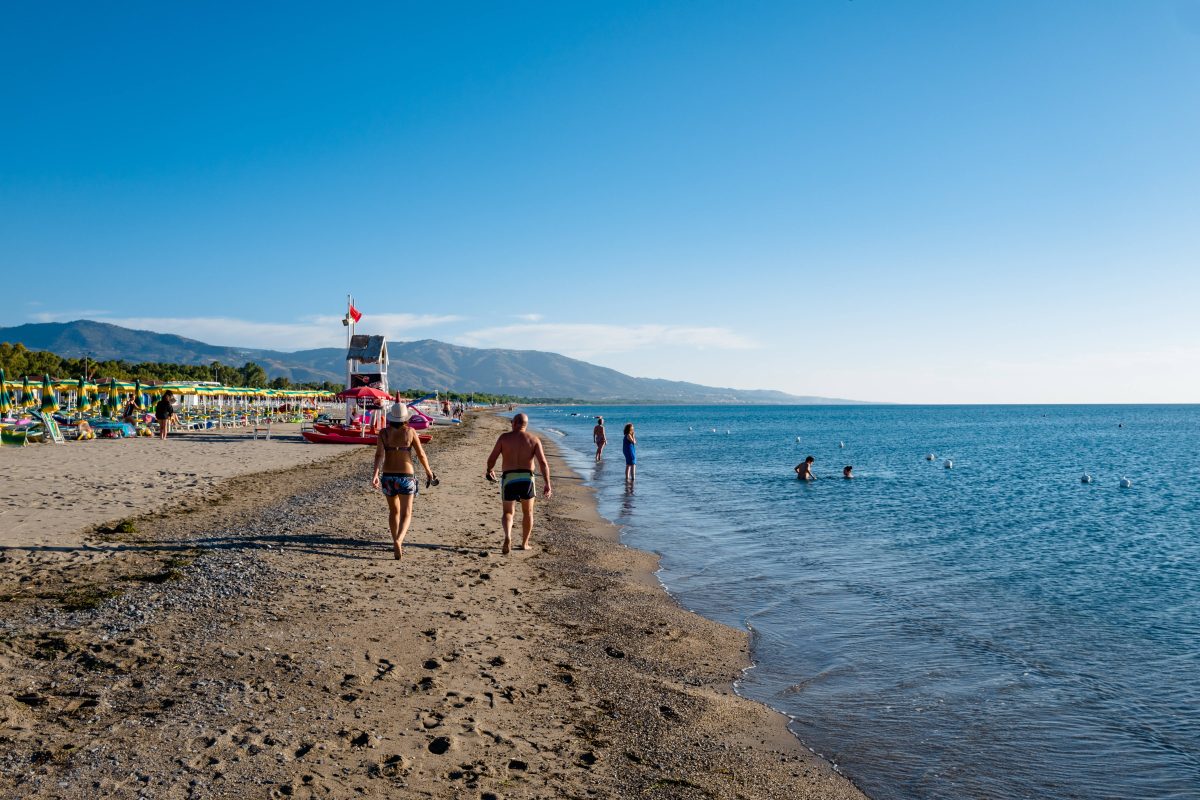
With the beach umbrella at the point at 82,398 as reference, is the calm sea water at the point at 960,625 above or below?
below

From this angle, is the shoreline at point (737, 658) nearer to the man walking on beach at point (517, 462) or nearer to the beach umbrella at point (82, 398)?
the man walking on beach at point (517, 462)

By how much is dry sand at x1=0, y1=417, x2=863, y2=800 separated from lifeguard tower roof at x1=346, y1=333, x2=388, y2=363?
29.3 meters

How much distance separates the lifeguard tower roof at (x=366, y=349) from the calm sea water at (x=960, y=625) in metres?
19.9

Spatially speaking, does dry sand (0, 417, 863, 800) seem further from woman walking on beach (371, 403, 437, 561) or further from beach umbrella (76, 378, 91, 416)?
beach umbrella (76, 378, 91, 416)

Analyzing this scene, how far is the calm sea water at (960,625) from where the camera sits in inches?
214

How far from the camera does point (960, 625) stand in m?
8.98

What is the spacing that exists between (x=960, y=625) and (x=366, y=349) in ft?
112

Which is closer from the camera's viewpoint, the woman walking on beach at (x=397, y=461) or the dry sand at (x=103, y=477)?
the woman walking on beach at (x=397, y=461)

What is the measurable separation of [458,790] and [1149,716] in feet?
19.4

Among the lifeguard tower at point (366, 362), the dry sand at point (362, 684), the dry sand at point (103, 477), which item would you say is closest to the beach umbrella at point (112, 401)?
the dry sand at point (103, 477)

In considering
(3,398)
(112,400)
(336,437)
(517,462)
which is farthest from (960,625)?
(112,400)

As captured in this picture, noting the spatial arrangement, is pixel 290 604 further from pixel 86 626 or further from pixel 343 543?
pixel 343 543

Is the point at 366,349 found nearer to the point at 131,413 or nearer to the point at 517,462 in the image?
the point at 131,413

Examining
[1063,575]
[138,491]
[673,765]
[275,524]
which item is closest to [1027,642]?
[1063,575]
